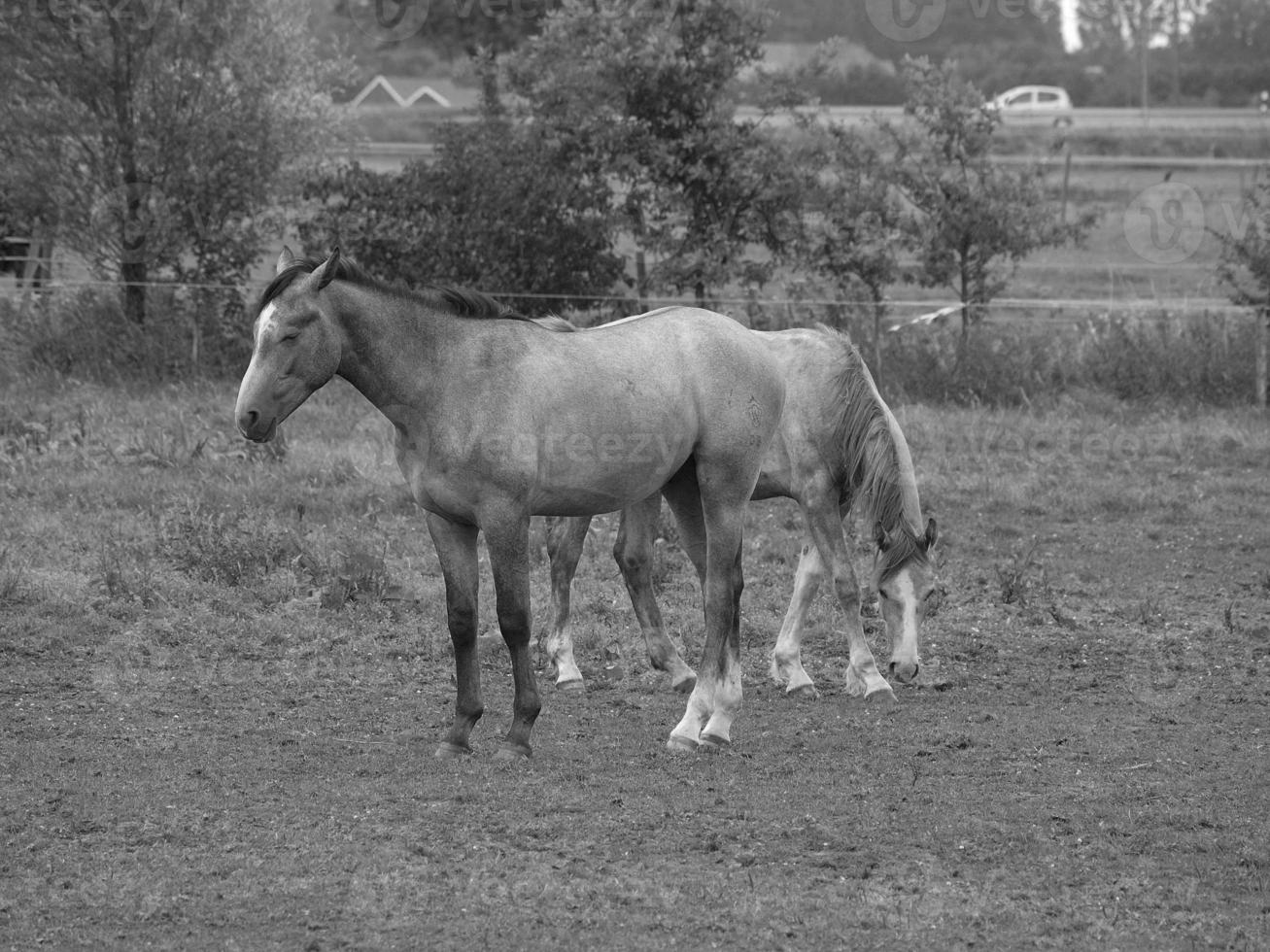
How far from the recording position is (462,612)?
6.42m

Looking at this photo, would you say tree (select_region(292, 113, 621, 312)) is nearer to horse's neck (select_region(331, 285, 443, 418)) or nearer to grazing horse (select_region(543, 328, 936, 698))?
grazing horse (select_region(543, 328, 936, 698))

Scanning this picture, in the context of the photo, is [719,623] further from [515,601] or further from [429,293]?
[429,293]

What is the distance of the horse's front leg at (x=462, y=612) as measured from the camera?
6.40 meters

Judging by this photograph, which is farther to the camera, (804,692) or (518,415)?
(804,692)

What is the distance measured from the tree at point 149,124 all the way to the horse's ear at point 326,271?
10.9m

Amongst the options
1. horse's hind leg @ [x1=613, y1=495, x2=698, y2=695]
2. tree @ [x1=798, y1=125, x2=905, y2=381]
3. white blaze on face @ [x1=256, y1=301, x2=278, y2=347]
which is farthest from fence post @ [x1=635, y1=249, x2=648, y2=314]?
white blaze on face @ [x1=256, y1=301, x2=278, y2=347]

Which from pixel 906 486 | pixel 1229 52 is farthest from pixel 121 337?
pixel 1229 52

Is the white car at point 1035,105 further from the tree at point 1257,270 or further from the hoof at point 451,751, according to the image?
the hoof at point 451,751

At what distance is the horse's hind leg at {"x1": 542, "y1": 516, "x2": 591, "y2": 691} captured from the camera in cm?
806

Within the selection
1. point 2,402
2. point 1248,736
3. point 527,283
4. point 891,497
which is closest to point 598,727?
point 891,497

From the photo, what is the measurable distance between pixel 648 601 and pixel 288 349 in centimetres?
247

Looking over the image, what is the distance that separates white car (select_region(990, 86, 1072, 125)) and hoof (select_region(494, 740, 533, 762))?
28080 mm

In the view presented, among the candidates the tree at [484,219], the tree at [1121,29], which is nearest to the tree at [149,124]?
the tree at [484,219]

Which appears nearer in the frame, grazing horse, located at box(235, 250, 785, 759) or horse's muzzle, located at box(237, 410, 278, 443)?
horse's muzzle, located at box(237, 410, 278, 443)
